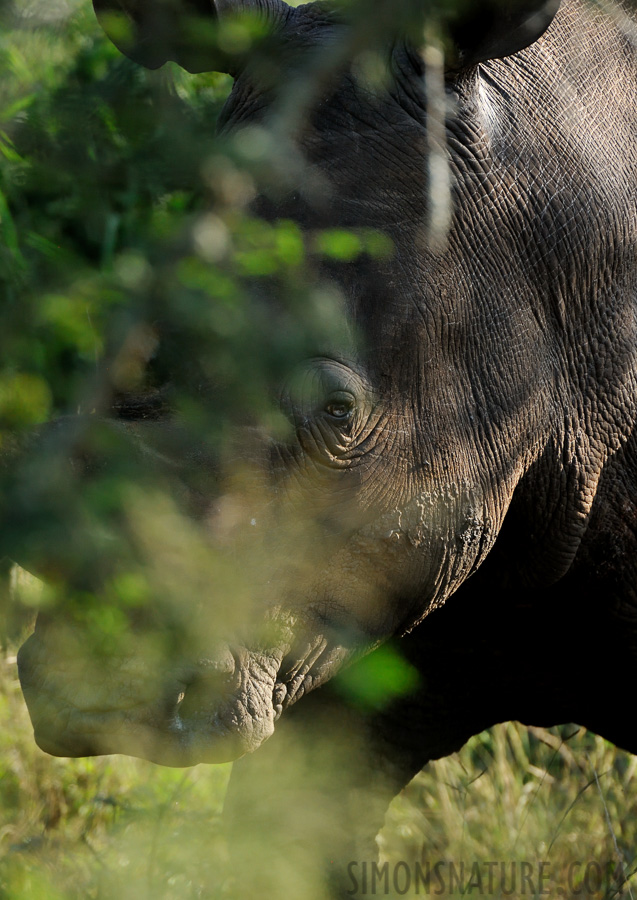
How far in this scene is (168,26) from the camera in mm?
1675

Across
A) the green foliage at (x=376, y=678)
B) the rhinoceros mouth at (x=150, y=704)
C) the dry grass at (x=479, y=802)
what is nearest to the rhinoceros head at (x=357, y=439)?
the rhinoceros mouth at (x=150, y=704)

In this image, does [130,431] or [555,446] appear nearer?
[130,431]

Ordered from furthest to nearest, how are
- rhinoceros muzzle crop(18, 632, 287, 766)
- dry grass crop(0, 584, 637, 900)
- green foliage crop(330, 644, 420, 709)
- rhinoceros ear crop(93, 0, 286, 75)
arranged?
dry grass crop(0, 584, 637, 900) → rhinoceros muzzle crop(18, 632, 287, 766) → rhinoceros ear crop(93, 0, 286, 75) → green foliage crop(330, 644, 420, 709)

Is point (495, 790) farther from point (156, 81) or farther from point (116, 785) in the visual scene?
point (156, 81)

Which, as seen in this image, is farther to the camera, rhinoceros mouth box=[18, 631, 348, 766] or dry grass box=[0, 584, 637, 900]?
dry grass box=[0, 584, 637, 900]

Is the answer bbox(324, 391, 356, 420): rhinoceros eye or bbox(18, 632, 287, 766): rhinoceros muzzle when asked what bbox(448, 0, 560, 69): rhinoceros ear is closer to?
bbox(324, 391, 356, 420): rhinoceros eye

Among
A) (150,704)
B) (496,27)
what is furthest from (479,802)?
(496,27)

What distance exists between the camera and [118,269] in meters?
1.22

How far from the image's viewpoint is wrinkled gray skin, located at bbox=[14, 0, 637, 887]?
8.00 feet

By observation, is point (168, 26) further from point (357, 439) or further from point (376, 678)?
point (357, 439)

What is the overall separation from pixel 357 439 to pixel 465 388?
317mm

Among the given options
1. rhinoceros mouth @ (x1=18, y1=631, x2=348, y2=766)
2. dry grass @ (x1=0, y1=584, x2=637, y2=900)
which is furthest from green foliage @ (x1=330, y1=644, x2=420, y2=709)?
dry grass @ (x1=0, y1=584, x2=637, y2=900)

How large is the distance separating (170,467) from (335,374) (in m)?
0.47

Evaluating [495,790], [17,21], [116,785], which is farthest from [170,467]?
[495,790]
